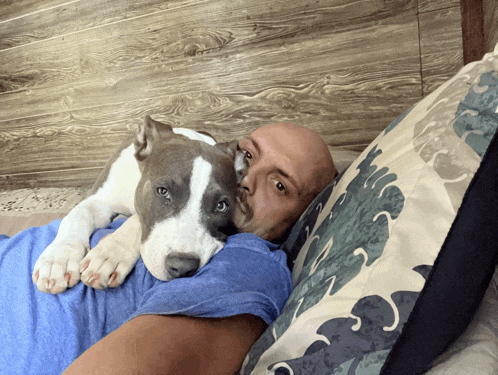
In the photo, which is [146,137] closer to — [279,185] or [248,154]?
[248,154]

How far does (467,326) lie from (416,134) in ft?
1.03

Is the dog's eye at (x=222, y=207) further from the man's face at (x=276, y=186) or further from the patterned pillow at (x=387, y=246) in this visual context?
the patterned pillow at (x=387, y=246)

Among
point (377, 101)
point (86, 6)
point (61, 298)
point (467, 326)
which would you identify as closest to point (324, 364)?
point (467, 326)

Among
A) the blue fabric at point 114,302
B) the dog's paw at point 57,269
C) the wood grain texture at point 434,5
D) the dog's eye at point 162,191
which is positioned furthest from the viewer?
the wood grain texture at point 434,5

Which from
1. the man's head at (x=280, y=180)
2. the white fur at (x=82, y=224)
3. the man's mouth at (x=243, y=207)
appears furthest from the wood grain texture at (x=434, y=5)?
the white fur at (x=82, y=224)

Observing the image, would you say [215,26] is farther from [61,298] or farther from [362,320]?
[362,320]

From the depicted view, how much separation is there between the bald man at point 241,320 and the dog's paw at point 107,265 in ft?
0.74

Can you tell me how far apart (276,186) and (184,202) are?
0.81ft

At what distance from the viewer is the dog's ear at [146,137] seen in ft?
4.02

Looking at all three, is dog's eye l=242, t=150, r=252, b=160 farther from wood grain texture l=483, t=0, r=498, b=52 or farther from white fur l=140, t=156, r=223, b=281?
wood grain texture l=483, t=0, r=498, b=52

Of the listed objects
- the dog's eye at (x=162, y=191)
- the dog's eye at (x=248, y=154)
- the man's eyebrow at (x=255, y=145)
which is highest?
the man's eyebrow at (x=255, y=145)

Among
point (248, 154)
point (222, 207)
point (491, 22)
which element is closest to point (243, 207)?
point (222, 207)

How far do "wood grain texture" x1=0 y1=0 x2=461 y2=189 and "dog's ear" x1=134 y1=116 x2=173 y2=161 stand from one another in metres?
0.77

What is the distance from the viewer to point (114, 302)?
847mm
